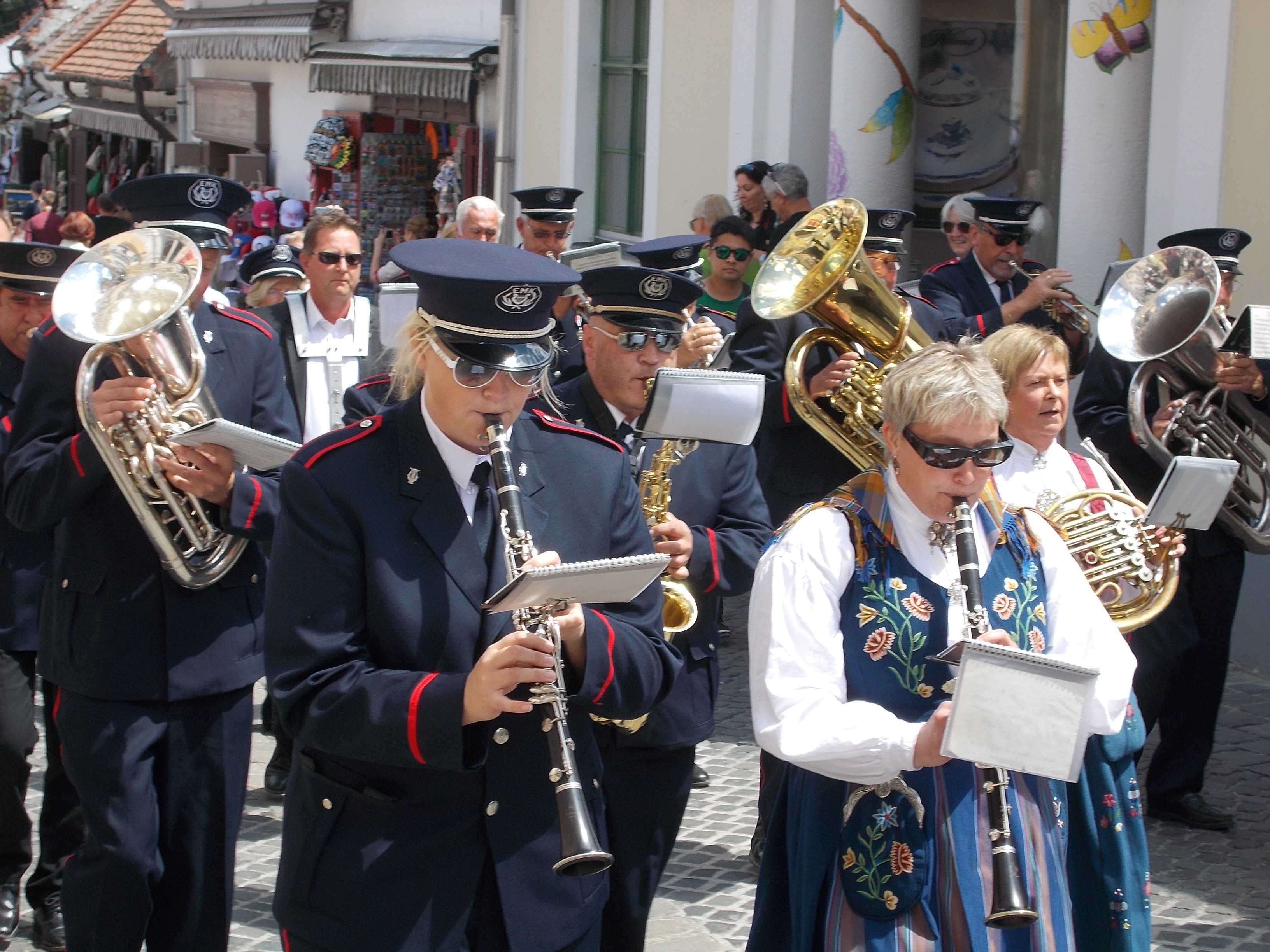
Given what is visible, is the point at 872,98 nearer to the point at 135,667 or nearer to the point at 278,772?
the point at 278,772

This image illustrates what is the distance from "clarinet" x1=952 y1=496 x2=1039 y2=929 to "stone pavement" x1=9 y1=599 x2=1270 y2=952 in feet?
6.72

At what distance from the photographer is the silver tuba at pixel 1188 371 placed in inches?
210

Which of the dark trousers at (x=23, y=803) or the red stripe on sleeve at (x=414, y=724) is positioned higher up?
the red stripe on sleeve at (x=414, y=724)

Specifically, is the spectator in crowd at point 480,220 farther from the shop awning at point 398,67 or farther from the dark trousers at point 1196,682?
the shop awning at point 398,67

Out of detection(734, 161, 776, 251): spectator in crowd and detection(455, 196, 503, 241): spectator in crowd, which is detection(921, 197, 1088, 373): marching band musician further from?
detection(734, 161, 776, 251): spectator in crowd

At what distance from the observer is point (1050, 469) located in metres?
4.21

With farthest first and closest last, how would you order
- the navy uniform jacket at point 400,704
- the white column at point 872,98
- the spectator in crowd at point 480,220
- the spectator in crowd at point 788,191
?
the white column at point 872,98, the spectator in crowd at point 788,191, the spectator in crowd at point 480,220, the navy uniform jacket at point 400,704

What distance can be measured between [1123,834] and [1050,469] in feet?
3.38

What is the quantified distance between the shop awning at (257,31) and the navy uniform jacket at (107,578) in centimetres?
1567

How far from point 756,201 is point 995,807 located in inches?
285

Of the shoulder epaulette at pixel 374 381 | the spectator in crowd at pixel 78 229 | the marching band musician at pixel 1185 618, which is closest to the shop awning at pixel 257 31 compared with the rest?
the spectator in crowd at pixel 78 229

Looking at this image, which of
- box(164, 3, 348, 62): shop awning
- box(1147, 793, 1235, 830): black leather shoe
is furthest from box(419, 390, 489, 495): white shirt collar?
box(164, 3, 348, 62): shop awning

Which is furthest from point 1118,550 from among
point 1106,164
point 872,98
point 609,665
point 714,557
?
point 872,98

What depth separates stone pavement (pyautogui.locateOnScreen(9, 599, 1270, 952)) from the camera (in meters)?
4.86
